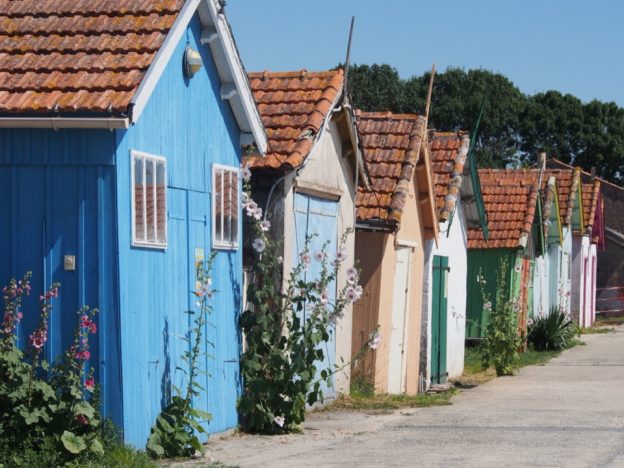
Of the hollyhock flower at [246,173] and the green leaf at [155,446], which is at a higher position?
the hollyhock flower at [246,173]

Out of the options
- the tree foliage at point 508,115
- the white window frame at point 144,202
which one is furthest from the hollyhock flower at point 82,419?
the tree foliage at point 508,115

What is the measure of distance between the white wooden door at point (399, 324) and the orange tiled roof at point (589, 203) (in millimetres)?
24513

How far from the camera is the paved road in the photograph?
1116 cm

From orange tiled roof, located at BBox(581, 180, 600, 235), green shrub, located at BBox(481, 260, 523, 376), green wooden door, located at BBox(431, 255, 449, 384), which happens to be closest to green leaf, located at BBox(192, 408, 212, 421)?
green wooden door, located at BBox(431, 255, 449, 384)

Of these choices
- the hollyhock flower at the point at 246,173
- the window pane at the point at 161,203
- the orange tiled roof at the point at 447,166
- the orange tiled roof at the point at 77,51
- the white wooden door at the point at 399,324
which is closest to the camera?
the orange tiled roof at the point at 77,51

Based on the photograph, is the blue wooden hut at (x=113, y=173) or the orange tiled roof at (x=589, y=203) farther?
the orange tiled roof at (x=589, y=203)

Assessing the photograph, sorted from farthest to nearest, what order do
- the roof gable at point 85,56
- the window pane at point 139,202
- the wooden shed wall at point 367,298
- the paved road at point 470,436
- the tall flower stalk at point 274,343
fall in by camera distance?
1. the wooden shed wall at point 367,298
2. the tall flower stalk at point 274,343
3. the paved road at point 470,436
4. the window pane at point 139,202
5. the roof gable at point 85,56

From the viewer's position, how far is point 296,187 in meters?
14.4

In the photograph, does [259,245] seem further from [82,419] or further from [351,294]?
[82,419]

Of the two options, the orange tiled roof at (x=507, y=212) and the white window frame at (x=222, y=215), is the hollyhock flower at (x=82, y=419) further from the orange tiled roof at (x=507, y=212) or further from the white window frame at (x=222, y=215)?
the orange tiled roof at (x=507, y=212)

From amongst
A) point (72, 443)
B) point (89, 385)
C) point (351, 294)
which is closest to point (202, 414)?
point (89, 385)

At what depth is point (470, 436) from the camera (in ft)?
43.0

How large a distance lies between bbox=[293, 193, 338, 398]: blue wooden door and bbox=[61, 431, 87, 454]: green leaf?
5.19 m

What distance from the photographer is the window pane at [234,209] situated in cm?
1303
